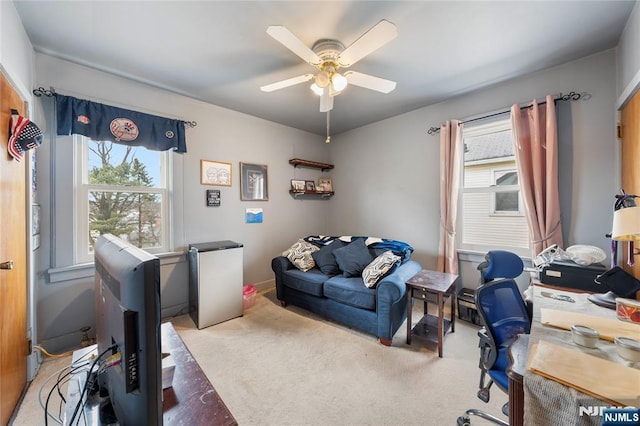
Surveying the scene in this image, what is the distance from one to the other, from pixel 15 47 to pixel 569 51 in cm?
453

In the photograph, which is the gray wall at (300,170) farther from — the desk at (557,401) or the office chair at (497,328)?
the desk at (557,401)

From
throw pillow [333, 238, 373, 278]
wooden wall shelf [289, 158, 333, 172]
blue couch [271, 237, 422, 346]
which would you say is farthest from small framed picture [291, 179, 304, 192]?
throw pillow [333, 238, 373, 278]

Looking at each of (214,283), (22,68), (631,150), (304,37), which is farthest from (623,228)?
(22,68)

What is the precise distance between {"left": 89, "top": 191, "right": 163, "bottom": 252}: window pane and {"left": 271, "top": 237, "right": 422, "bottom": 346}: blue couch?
1.56 m

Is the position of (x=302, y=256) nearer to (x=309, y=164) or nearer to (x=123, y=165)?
(x=309, y=164)

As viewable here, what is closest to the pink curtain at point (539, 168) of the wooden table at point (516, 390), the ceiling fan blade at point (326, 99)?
the ceiling fan blade at point (326, 99)

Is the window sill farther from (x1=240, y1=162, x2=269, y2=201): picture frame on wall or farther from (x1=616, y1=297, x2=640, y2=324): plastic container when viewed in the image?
(x1=616, y1=297, x2=640, y2=324): plastic container

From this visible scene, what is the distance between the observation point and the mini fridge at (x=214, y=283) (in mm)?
2695

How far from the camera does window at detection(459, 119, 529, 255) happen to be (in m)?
2.75

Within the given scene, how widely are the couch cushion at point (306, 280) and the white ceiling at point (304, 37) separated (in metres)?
2.28

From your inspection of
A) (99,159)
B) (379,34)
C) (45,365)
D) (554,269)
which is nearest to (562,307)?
(554,269)

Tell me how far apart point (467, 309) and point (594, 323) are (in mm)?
1671

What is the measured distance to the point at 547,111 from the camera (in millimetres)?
2377

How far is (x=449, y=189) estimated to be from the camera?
306cm
